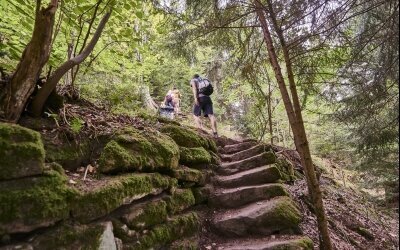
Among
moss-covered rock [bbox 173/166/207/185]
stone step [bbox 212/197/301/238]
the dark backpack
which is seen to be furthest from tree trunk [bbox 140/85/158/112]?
stone step [bbox 212/197/301/238]

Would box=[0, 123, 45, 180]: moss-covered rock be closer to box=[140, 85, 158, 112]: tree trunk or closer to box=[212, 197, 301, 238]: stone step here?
box=[212, 197, 301, 238]: stone step

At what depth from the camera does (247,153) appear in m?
7.15

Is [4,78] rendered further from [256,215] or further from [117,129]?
[256,215]

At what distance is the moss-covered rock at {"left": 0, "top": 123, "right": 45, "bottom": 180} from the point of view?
2.75 meters

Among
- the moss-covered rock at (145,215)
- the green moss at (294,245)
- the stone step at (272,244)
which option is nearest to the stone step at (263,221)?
the stone step at (272,244)

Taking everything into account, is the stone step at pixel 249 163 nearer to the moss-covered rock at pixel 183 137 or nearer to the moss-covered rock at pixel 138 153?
the moss-covered rock at pixel 183 137

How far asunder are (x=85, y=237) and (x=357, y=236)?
16.4 ft

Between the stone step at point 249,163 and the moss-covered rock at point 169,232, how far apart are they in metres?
1.84

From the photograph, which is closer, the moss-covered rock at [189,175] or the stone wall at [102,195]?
the stone wall at [102,195]

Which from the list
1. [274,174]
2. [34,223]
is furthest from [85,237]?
[274,174]

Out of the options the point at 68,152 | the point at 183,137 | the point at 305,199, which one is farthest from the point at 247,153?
the point at 68,152

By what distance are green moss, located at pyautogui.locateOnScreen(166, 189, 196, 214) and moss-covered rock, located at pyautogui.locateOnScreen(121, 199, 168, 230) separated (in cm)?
18

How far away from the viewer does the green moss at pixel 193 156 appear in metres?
5.43

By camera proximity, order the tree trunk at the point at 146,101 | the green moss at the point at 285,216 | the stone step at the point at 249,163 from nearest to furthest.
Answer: the green moss at the point at 285,216 → the stone step at the point at 249,163 → the tree trunk at the point at 146,101
